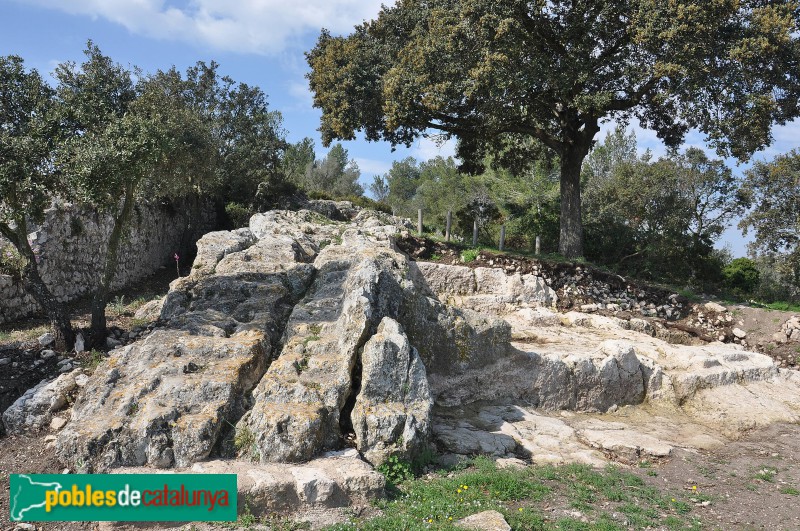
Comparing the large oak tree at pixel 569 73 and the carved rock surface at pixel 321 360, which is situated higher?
the large oak tree at pixel 569 73

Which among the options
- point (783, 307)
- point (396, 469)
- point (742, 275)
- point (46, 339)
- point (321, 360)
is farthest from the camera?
point (742, 275)

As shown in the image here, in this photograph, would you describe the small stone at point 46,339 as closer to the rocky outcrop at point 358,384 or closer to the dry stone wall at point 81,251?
the rocky outcrop at point 358,384

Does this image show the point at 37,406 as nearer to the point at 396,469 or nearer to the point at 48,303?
the point at 48,303

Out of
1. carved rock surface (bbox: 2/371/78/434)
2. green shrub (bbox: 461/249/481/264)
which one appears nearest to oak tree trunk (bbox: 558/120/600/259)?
green shrub (bbox: 461/249/481/264)

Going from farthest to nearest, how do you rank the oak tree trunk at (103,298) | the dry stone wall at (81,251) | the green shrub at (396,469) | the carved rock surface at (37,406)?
1. the dry stone wall at (81,251)
2. the oak tree trunk at (103,298)
3. the carved rock surface at (37,406)
4. the green shrub at (396,469)

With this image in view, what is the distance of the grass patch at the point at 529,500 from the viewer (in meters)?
5.86

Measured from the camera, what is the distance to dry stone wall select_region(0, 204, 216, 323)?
13.5 m

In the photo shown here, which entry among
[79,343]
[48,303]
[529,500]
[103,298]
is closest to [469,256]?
[103,298]

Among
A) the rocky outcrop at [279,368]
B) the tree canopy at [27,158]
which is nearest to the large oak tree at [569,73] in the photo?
the rocky outcrop at [279,368]

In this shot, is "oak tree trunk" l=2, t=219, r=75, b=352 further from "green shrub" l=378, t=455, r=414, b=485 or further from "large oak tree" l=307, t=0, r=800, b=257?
"large oak tree" l=307, t=0, r=800, b=257
